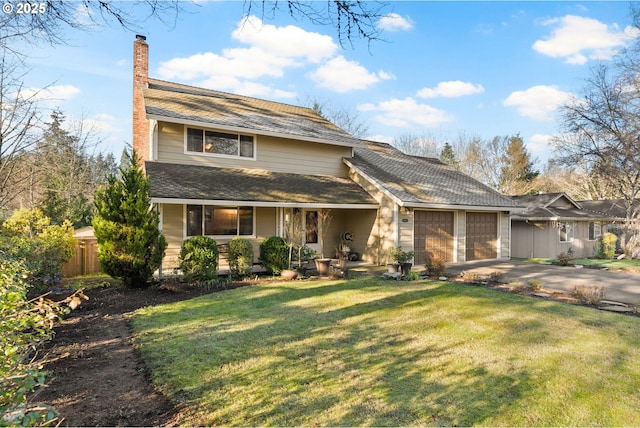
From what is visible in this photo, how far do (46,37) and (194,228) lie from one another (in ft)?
27.8

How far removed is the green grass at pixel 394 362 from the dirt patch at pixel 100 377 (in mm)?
203

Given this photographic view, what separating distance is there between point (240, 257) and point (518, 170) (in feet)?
117

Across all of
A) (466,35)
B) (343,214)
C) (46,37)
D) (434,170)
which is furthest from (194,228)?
(434,170)

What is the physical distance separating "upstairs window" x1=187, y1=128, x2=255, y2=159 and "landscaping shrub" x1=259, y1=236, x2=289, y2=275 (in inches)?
163

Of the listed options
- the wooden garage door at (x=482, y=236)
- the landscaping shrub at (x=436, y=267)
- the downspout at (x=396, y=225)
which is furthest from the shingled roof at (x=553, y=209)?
the landscaping shrub at (x=436, y=267)

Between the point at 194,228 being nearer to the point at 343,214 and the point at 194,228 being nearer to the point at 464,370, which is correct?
the point at 343,214

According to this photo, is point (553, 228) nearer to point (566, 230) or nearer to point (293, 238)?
point (566, 230)

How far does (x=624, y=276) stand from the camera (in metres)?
12.2

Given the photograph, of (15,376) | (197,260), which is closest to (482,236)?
(197,260)

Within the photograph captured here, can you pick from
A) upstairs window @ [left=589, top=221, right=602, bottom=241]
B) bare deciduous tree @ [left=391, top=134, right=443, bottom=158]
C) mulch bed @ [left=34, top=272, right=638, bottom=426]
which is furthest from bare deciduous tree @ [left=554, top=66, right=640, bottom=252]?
Answer: mulch bed @ [left=34, top=272, right=638, bottom=426]

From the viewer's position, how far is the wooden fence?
12047mm

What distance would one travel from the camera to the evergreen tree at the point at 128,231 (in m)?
9.18

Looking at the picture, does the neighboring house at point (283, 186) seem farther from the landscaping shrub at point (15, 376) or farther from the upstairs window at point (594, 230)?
the upstairs window at point (594, 230)

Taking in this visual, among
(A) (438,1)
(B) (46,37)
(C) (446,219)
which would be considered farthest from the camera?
(C) (446,219)
